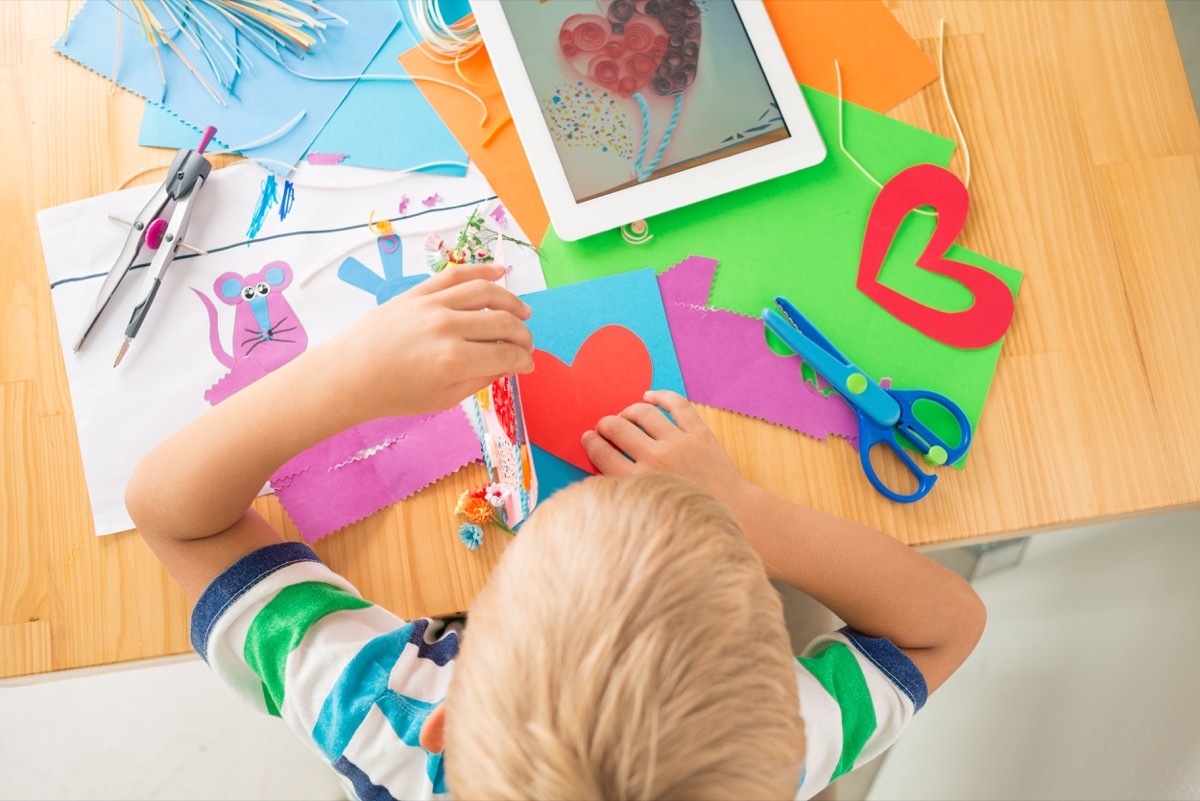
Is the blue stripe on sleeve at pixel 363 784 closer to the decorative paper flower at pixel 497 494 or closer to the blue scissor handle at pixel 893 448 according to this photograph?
the decorative paper flower at pixel 497 494

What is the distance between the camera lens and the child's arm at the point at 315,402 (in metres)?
0.57

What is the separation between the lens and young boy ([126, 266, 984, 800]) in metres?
0.39

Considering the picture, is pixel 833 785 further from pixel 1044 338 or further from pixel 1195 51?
pixel 1195 51

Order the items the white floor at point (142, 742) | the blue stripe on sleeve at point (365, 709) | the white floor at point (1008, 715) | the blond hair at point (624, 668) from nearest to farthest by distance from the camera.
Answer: the blond hair at point (624, 668)
the blue stripe on sleeve at point (365, 709)
the white floor at point (1008, 715)
the white floor at point (142, 742)

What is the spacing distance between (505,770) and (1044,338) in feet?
1.86

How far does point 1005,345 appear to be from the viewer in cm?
70

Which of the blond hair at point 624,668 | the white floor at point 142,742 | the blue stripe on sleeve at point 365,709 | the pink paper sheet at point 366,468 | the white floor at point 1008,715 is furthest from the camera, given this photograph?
the white floor at point 142,742

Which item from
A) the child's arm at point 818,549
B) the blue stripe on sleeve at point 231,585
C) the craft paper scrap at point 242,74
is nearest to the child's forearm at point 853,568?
the child's arm at point 818,549

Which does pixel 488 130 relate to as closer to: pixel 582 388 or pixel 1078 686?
pixel 582 388

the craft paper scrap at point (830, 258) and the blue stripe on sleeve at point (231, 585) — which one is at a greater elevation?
the craft paper scrap at point (830, 258)

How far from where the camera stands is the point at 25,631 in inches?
25.1

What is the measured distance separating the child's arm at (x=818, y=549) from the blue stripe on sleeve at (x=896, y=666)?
0.04ft

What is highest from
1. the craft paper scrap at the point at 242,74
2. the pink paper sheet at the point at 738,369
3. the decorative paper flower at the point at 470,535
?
the craft paper scrap at the point at 242,74

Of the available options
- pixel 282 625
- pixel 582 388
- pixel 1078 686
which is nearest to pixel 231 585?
pixel 282 625
